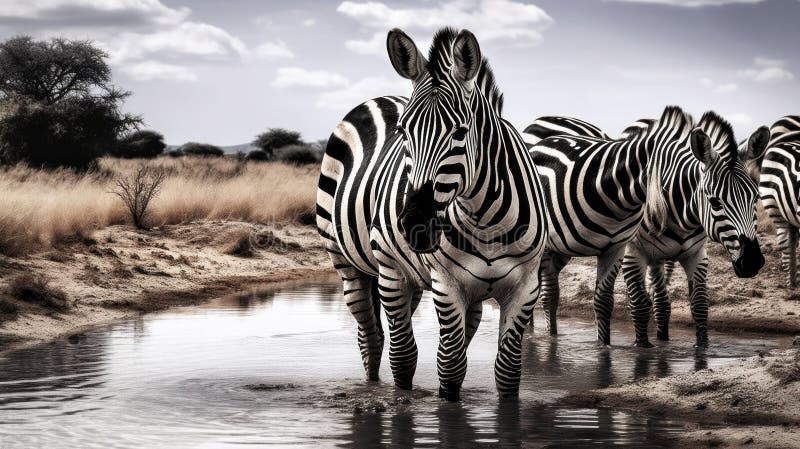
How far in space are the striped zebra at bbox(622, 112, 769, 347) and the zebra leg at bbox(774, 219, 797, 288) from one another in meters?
3.81

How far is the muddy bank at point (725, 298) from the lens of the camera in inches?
403

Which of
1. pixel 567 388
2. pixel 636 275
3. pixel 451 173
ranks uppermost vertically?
pixel 451 173

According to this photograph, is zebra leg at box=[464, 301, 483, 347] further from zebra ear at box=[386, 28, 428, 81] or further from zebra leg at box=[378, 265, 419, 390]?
zebra ear at box=[386, 28, 428, 81]

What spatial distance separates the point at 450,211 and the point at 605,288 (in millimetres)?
3636

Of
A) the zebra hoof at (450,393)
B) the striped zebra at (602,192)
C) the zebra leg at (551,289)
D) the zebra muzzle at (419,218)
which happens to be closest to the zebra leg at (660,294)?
the striped zebra at (602,192)

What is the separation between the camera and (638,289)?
8531 millimetres

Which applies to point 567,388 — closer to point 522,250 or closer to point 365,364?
point 365,364

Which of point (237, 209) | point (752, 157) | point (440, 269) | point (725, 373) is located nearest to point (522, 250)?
point (440, 269)

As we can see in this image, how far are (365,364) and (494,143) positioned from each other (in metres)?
2.58

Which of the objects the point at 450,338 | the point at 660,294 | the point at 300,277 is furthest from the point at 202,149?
the point at 450,338

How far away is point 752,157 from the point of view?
24.9 feet

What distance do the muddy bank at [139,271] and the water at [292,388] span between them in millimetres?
623

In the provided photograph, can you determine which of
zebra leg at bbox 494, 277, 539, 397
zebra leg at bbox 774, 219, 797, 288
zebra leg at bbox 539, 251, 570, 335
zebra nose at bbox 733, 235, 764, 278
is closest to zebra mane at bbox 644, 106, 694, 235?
zebra nose at bbox 733, 235, 764, 278

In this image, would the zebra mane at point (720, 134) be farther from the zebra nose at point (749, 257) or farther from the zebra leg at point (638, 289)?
the zebra leg at point (638, 289)
